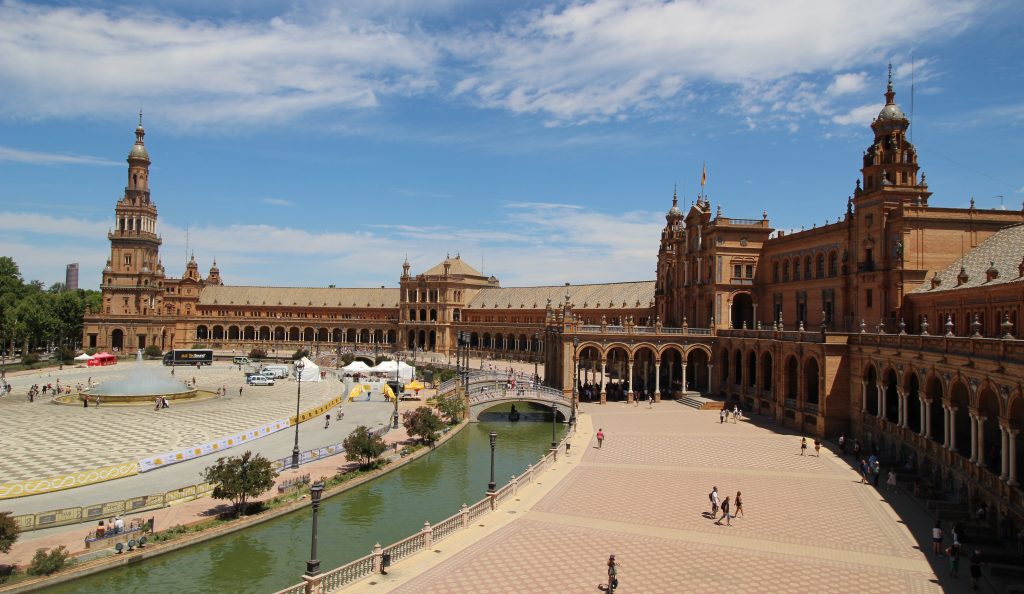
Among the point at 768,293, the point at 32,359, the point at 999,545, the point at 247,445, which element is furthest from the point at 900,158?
the point at 32,359

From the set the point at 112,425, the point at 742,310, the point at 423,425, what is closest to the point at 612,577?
the point at 423,425

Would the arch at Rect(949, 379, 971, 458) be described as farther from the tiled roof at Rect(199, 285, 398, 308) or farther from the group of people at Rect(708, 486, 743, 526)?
the tiled roof at Rect(199, 285, 398, 308)

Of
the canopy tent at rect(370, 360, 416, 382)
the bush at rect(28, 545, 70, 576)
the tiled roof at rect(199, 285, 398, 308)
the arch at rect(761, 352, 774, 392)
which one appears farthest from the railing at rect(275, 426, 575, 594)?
the tiled roof at rect(199, 285, 398, 308)

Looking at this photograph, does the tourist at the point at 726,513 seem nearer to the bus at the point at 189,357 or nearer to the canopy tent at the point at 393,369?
the canopy tent at the point at 393,369

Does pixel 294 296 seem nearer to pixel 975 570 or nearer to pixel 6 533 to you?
pixel 6 533

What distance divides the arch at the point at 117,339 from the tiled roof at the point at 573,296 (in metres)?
62.1

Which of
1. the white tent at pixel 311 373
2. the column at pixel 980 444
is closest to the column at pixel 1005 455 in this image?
the column at pixel 980 444

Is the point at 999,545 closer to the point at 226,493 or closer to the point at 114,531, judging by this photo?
the point at 226,493

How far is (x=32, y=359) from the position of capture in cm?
9875

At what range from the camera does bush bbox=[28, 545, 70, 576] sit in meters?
24.2

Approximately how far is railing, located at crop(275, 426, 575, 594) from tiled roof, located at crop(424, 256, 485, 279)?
98019 millimetres

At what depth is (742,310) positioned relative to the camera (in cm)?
6931

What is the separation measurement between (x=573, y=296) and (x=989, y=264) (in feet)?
240

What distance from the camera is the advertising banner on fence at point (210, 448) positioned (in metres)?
39.4
